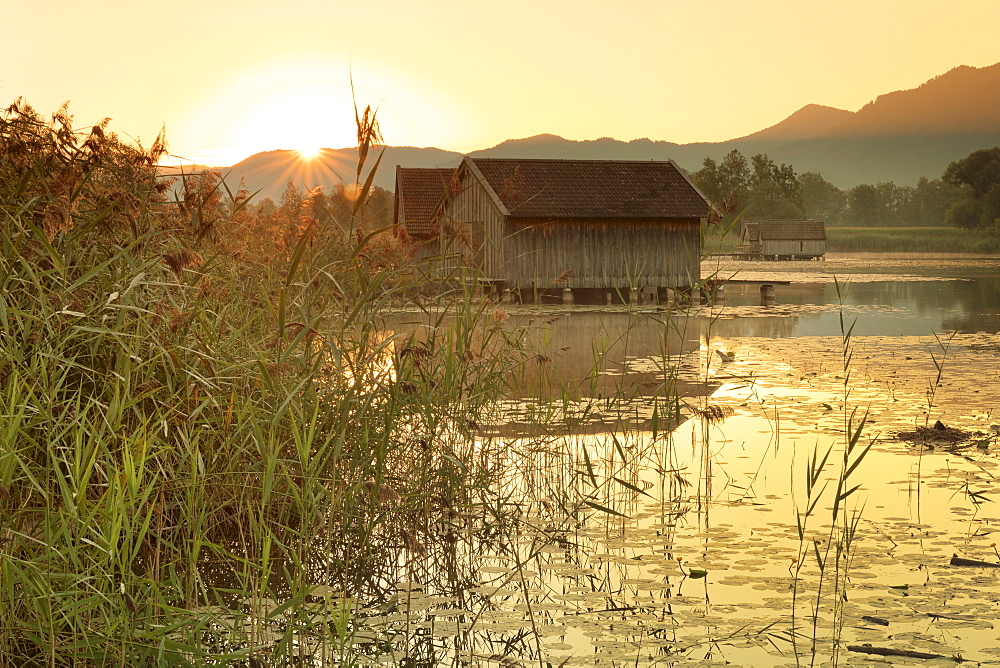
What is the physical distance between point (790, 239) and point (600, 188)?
198 ft

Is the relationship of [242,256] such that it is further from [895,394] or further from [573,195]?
[573,195]

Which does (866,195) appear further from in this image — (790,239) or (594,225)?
(594,225)

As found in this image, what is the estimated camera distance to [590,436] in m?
8.55

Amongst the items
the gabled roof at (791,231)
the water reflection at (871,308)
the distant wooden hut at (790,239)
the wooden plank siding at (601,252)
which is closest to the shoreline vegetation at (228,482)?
the water reflection at (871,308)

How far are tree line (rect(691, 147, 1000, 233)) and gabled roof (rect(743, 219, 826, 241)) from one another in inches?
343

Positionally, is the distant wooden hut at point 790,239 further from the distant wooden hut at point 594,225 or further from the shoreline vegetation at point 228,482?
the shoreline vegetation at point 228,482

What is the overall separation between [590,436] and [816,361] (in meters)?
7.24

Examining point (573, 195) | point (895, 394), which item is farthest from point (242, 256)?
point (573, 195)

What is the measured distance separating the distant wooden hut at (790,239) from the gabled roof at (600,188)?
56.7 meters

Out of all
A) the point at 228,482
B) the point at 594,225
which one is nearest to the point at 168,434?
the point at 228,482

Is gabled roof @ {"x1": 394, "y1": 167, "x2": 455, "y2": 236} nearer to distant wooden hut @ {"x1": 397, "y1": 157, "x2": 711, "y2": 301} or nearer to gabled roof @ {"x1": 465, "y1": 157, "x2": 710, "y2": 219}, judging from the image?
gabled roof @ {"x1": 465, "y1": 157, "x2": 710, "y2": 219}

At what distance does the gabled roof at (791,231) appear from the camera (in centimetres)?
8588

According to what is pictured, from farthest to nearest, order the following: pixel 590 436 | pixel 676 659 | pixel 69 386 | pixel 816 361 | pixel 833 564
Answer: pixel 816 361
pixel 590 436
pixel 833 564
pixel 69 386
pixel 676 659

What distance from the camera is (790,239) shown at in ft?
283
